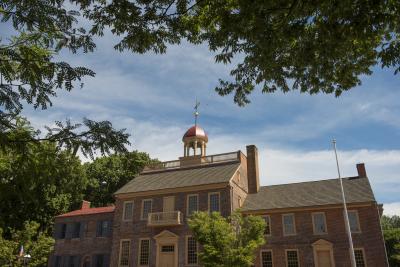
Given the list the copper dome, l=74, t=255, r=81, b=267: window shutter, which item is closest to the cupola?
the copper dome

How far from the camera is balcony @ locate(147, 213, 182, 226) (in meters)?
32.1

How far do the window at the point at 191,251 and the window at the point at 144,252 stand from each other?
147 inches

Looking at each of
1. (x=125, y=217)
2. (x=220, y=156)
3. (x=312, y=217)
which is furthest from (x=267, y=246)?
(x=125, y=217)

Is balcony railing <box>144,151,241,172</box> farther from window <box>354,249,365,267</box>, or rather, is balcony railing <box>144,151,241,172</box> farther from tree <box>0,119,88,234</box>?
tree <box>0,119,88,234</box>

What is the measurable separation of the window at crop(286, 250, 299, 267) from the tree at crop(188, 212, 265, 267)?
6.06 m

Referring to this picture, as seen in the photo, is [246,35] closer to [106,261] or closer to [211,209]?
[211,209]

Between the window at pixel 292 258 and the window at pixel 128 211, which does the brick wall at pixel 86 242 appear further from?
the window at pixel 292 258

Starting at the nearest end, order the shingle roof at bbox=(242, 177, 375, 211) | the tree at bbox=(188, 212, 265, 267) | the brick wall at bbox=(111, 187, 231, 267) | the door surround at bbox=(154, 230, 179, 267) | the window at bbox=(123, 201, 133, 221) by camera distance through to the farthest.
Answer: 1. the tree at bbox=(188, 212, 265, 267)
2. the shingle roof at bbox=(242, 177, 375, 211)
3. the brick wall at bbox=(111, 187, 231, 267)
4. the door surround at bbox=(154, 230, 179, 267)
5. the window at bbox=(123, 201, 133, 221)

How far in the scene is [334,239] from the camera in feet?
92.1

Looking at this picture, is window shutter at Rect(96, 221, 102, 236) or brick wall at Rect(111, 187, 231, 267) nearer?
brick wall at Rect(111, 187, 231, 267)

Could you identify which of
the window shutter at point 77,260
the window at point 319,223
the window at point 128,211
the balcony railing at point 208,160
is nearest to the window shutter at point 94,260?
the window shutter at point 77,260

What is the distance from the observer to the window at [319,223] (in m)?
28.8

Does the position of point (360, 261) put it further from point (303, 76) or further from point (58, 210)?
point (58, 210)

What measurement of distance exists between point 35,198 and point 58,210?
140ft
